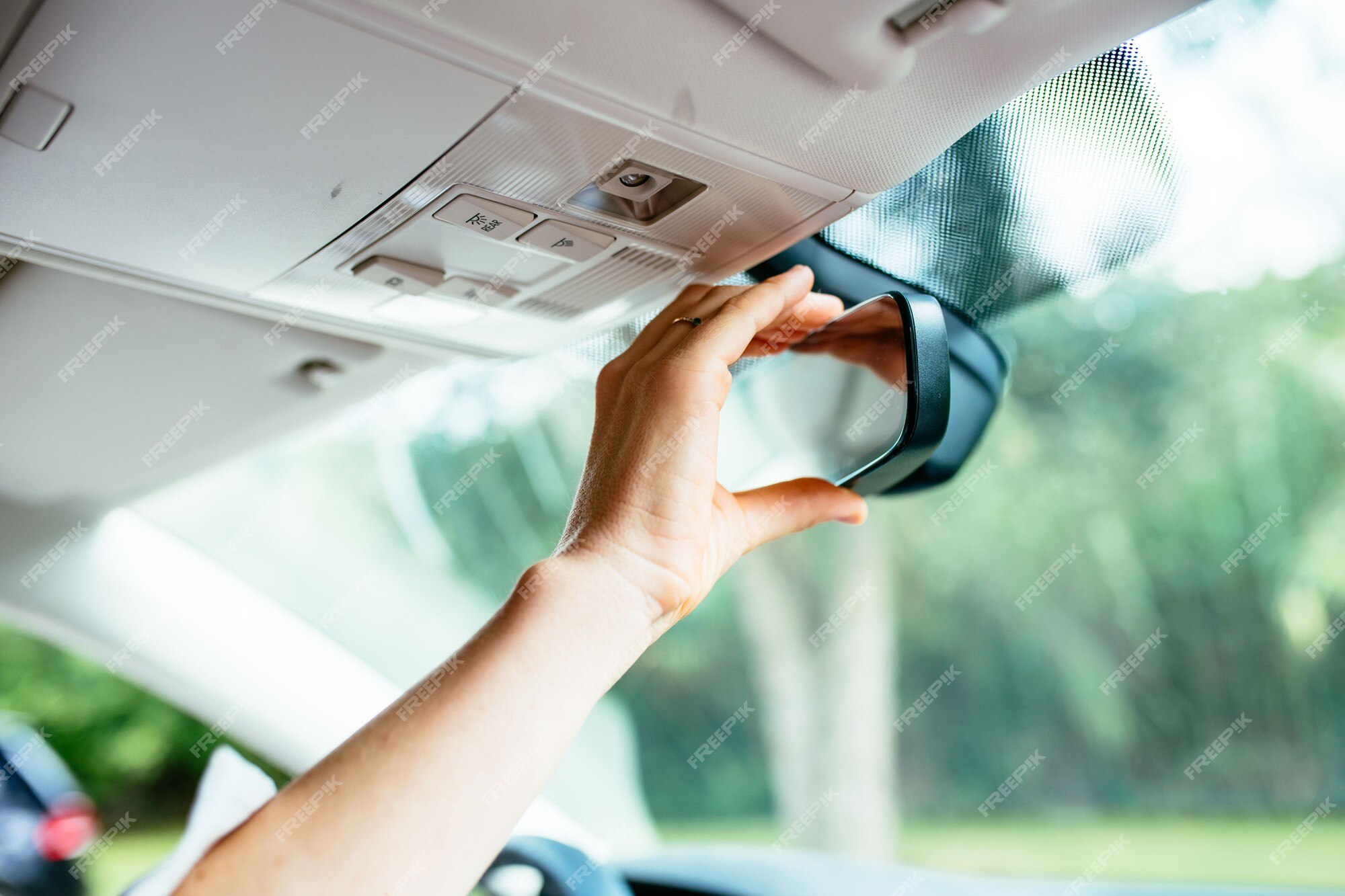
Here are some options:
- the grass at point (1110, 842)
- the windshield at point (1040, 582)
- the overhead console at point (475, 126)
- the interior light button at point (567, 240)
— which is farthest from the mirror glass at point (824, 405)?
the grass at point (1110, 842)

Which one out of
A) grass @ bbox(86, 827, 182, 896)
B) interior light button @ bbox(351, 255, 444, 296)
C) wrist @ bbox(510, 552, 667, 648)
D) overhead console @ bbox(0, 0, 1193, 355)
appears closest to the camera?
overhead console @ bbox(0, 0, 1193, 355)

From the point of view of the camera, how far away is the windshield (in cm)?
235

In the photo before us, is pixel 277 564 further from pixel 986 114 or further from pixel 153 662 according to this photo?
pixel 986 114

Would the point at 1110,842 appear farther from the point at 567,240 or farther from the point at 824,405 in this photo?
the point at 567,240

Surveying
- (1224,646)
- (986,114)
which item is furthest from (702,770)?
(986,114)

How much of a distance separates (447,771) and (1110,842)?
4.61 m

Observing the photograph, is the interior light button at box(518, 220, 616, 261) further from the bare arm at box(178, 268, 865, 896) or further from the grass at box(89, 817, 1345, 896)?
the grass at box(89, 817, 1345, 896)

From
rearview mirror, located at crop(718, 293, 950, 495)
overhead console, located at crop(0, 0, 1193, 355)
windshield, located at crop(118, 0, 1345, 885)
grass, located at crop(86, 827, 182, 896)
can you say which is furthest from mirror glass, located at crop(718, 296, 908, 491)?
grass, located at crop(86, 827, 182, 896)

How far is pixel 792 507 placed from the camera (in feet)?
2.87

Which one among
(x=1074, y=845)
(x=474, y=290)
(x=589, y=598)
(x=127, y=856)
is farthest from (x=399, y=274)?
(x=1074, y=845)

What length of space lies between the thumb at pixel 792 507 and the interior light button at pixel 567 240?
279 millimetres

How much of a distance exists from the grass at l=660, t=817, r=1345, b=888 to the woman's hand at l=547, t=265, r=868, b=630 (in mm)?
2788

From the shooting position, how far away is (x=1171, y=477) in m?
4.19

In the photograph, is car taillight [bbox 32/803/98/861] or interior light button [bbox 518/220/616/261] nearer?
interior light button [bbox 518/220/616/261]
